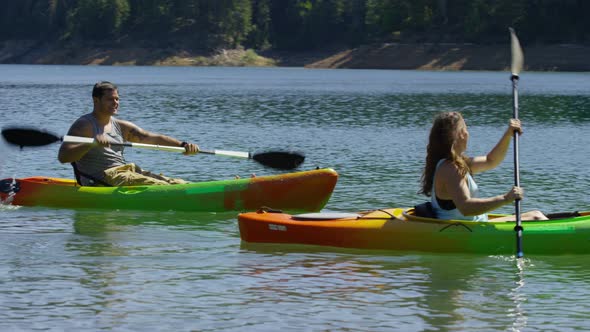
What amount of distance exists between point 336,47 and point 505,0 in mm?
31908

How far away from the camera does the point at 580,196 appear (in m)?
18.4

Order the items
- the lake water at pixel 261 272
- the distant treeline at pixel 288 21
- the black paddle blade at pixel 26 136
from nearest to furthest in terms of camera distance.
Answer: the lake water at pixel 261 272 → the black paddle blade at pixel 26 136 → the distant treeline at pixel 288 21

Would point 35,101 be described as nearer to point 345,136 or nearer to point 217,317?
point 345,136

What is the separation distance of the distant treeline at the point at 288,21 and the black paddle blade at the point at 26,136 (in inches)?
4170

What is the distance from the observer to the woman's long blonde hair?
11.3 meters

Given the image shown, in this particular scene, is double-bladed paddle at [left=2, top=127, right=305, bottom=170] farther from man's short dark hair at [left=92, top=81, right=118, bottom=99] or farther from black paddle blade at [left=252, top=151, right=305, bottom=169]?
man's short dark hair at [left=92, top=81, right=118, bottom=99]

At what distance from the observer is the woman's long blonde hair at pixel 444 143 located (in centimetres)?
1126

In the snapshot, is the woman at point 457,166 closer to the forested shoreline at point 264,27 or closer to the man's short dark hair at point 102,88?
the man's short dark hair at point 102,88

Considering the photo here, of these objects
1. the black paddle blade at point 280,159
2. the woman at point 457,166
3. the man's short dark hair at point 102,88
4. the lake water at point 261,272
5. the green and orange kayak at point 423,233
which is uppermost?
the man's short dark hair at point 102,88

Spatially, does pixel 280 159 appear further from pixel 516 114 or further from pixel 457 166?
pixel 457 166

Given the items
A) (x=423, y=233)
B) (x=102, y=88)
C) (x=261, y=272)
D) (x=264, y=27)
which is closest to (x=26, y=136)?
(x=102, y=88)

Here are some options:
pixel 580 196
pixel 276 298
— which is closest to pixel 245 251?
pixel 276 298

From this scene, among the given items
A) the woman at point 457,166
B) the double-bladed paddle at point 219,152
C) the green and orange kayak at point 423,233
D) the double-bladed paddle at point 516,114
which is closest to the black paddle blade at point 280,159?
the double-bladed paddle at point 219,152

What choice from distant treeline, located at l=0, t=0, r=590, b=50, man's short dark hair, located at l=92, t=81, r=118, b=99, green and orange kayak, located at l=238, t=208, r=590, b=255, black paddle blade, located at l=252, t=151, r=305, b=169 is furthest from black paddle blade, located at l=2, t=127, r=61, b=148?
distant treeline, located at l=0, t=0, r=590, b=50
